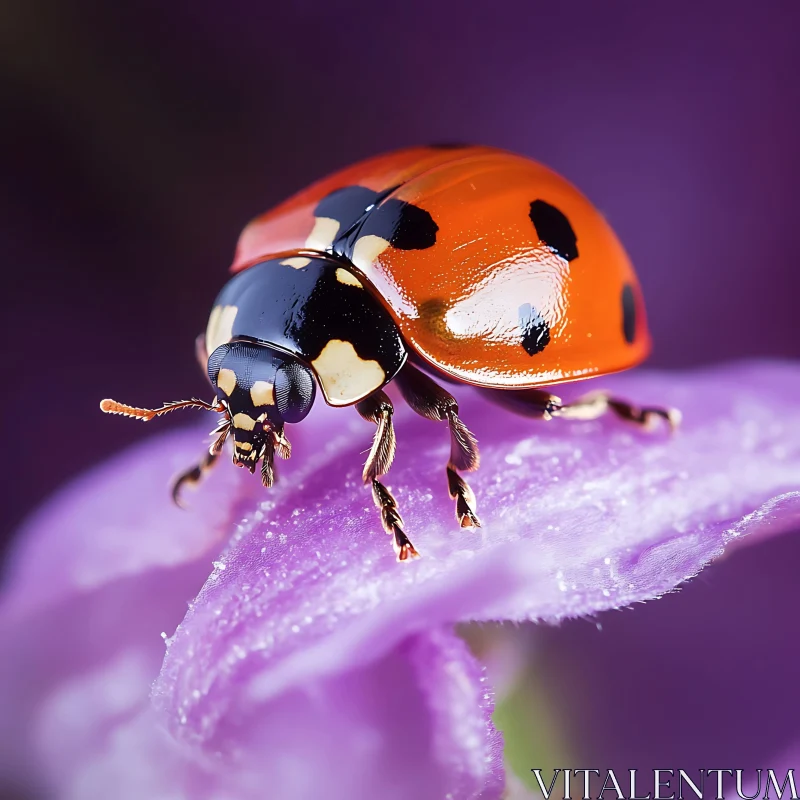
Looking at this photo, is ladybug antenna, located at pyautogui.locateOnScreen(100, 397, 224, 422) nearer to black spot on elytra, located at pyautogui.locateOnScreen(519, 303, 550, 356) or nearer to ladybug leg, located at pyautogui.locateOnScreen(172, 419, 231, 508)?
ladybug leg, located at pyautogui.locateOnScreen(172, 419, 231, 508)

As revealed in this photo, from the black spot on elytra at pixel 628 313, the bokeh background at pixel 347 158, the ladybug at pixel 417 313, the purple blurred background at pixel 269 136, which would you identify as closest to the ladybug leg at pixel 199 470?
the ladybug at pixel 417 313

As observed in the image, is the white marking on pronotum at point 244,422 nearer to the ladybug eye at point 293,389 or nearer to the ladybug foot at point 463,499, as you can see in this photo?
the ladybug eye at point 293,389

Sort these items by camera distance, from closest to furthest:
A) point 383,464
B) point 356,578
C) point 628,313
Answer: point 356,578 < point 383,464 < point 628,313

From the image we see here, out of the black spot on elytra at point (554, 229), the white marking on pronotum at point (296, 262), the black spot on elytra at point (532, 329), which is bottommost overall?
the black spot on elytra at point (532, 329)

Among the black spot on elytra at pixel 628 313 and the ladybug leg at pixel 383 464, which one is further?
the black spot on elytra at pixel 628 313

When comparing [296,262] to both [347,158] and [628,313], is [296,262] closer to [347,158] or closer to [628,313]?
[628,313]

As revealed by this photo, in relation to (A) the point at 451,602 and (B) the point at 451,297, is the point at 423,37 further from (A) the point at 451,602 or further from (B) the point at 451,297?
(A) the point at 451,602

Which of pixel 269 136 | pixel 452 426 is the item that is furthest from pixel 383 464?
Answer: pixel 269 136
